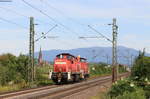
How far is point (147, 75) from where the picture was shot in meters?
27.7

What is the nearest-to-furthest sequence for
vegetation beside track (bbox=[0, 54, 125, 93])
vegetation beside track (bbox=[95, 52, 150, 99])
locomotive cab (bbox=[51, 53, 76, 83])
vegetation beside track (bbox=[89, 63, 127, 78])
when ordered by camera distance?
vegetation beside track (bbox=[95, 52, 150, 99]) < vegetation beside track (bbox=[0, 54, 125, 93]) < locomotive cab (bbox=[51, 53, 76, 83]) < vegetation beside track (bbox=[89, 63, 127, 78])

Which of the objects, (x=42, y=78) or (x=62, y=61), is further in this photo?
(x=42, y=78)

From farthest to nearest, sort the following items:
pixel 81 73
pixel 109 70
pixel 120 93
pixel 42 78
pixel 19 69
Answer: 1. pixel 109 70
2. pixel 81 73
3. pixel 42 78
4. pixel 19 69
5. pixel 120 93

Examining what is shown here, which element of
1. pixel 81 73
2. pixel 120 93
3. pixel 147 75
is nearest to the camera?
pixel 120 93

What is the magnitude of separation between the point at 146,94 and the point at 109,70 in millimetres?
91606

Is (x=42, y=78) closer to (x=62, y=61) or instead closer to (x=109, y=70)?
(x=62, y=61)

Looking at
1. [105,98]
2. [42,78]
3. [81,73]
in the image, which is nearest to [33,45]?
[42,78]

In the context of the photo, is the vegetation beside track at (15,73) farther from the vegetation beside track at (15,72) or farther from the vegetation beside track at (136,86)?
the vegetation beside track at (136,86)

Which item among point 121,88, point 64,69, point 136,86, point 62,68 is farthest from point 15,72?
point 121,88

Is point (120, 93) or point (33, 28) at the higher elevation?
point (33, 28)

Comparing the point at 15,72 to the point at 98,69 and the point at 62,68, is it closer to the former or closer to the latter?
the point at 62,68

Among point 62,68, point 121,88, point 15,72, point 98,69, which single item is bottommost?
point 121,88

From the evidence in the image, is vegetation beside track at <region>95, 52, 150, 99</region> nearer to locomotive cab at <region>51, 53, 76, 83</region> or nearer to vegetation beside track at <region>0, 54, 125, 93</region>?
vegetation beside track at <region>0, 54, 125, 93</region>

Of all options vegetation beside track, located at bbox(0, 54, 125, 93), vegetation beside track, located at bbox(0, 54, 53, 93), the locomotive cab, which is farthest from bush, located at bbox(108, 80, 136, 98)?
the locomotive cab
